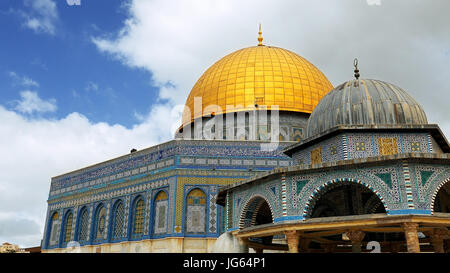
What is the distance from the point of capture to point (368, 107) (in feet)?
42.8

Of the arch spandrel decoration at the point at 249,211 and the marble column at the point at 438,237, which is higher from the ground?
Answer: the arch spandrel decoration at the point at 249,211

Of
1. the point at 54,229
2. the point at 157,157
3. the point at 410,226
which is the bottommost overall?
the point at 410,226

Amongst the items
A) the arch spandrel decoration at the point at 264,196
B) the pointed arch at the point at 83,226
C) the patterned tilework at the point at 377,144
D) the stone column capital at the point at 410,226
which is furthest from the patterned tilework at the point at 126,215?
the stone column capital at the point at 410,226

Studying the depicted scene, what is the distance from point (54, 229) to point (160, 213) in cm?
902

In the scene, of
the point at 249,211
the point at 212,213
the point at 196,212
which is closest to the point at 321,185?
the point at 249,211

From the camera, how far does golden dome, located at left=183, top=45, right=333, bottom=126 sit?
955 inches

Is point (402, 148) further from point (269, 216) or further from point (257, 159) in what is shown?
point (257, 159)

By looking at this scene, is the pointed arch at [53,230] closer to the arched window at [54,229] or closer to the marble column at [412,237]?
the arched window at [54,229]

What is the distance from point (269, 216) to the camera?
15047mm

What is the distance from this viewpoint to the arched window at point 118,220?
22.0m

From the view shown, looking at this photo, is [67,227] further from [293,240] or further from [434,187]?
[434,187]

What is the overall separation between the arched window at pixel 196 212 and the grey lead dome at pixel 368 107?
296 inches

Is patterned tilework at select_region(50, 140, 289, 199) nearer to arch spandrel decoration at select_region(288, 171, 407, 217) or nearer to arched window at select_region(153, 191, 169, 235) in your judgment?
arched window at select_region(153, 191, 169, 235)

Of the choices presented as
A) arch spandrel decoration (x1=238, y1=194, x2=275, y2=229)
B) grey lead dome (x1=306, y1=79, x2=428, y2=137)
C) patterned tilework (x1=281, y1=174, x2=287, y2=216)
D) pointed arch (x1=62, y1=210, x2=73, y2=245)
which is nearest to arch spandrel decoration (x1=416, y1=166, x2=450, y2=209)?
grey lead dome (x1=306, y1=79, x2=428, y2=137)
